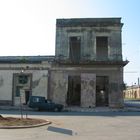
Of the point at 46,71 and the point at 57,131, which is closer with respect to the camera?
the point at 57,131

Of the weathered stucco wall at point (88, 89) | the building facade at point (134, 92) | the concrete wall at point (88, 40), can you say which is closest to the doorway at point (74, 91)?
the weathered stucco wall at point (88, 89)

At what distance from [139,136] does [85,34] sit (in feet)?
112

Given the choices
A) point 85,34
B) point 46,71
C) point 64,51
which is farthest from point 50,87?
point 85,34

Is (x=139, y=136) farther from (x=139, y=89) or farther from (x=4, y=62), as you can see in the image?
(x=139, y=89)

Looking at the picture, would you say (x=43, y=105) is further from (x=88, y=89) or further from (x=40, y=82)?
(x=88, y=89)

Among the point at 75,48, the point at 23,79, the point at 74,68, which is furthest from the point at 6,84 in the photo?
the point at 75,48

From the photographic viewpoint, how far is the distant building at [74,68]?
1949 inches

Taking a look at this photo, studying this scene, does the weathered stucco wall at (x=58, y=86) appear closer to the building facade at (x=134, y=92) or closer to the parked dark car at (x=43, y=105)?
the parked dark car at (x=43, y=105)

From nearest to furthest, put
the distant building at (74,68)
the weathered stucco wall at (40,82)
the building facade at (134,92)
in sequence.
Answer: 1. the distant building at (74,68)
2. the weathered stucco wall at (40,82)
3. the building facade at (134,92)

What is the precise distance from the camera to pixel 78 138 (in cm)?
1700

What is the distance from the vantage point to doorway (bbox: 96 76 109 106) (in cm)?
5137

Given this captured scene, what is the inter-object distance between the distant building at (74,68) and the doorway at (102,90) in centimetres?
17

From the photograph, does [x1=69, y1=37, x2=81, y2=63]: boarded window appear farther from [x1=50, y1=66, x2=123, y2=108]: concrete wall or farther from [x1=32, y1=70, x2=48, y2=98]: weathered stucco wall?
[x1=32, y1=70, x2=48, y2=98]: weathered stucco wall

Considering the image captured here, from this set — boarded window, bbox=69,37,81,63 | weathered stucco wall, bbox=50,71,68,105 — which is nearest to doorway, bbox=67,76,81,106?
weathered stucco wall, bbox=50,71,68,105
